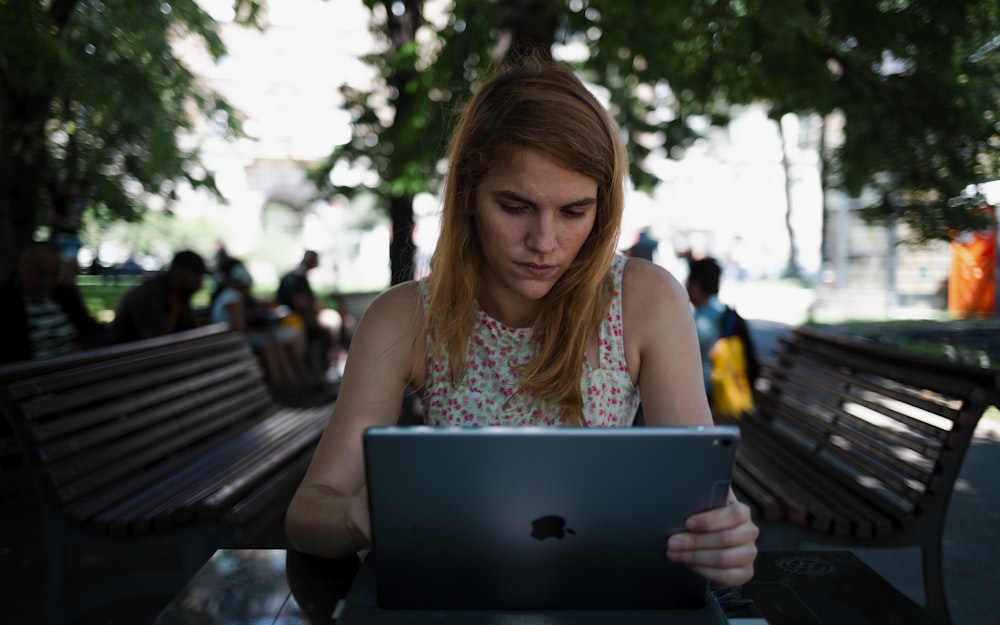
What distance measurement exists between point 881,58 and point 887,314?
9.76 metres

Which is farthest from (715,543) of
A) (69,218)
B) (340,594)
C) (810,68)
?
(69,218)

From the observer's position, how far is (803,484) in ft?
10.1

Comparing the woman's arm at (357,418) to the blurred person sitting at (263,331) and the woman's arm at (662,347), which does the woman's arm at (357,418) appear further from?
the blurred person sitting at (263,331)

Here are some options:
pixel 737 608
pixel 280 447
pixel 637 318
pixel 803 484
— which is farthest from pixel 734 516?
pixel 280 447

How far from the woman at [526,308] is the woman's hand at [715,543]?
605mm

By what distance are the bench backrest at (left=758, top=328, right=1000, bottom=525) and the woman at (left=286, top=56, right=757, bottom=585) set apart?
1228mm

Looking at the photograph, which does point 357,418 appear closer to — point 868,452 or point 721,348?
point 868,452

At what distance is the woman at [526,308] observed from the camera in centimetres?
168

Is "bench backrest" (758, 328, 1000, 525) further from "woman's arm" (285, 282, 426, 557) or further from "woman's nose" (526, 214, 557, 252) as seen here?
"woman's arm" (285, 282, 426, 557)

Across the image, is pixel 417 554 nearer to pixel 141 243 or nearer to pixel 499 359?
pixel 499 359

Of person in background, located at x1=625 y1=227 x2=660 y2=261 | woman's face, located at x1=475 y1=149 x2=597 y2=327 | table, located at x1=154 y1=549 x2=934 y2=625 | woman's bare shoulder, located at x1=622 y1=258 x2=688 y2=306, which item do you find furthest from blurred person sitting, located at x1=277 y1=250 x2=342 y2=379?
table, located at x1=154 y1=549 x2=934 y2=625

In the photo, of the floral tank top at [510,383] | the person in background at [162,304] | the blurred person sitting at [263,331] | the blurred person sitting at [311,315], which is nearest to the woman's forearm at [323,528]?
the floral tank top at [510,383]

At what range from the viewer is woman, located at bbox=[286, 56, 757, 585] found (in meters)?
1.68

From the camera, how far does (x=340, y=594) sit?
137 centimetres
